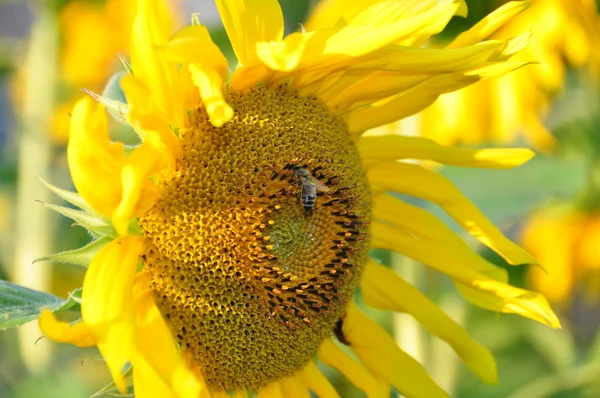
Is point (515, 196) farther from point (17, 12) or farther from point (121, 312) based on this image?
point (17, 12)

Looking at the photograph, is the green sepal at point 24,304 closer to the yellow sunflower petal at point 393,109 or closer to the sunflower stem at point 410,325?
the yellow sunflower petal at point 393,109

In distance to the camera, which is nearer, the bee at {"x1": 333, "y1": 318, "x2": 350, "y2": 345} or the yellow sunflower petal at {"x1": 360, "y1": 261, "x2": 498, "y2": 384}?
the bee at {"x1": 333, "y1": 318, "x2": 350, "y2": 345}

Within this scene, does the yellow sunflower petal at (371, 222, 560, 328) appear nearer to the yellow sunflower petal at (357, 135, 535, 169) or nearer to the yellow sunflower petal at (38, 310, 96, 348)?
the yellow sunflower petal at (357, 135, 535, 169)

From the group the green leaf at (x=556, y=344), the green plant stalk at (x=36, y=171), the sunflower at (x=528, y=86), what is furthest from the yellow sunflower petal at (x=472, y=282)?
the green plant stalk at (x=36, y=171)

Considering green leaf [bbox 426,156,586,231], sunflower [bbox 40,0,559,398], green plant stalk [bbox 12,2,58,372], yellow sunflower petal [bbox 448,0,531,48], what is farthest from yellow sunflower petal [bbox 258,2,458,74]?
green plant stalk [bbox 12,2,58,372]

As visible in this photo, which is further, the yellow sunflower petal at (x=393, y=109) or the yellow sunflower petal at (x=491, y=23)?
the yellow sunflower petal at (x=393, y=109)

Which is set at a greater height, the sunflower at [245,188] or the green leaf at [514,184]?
the sunflower at [245,188]
